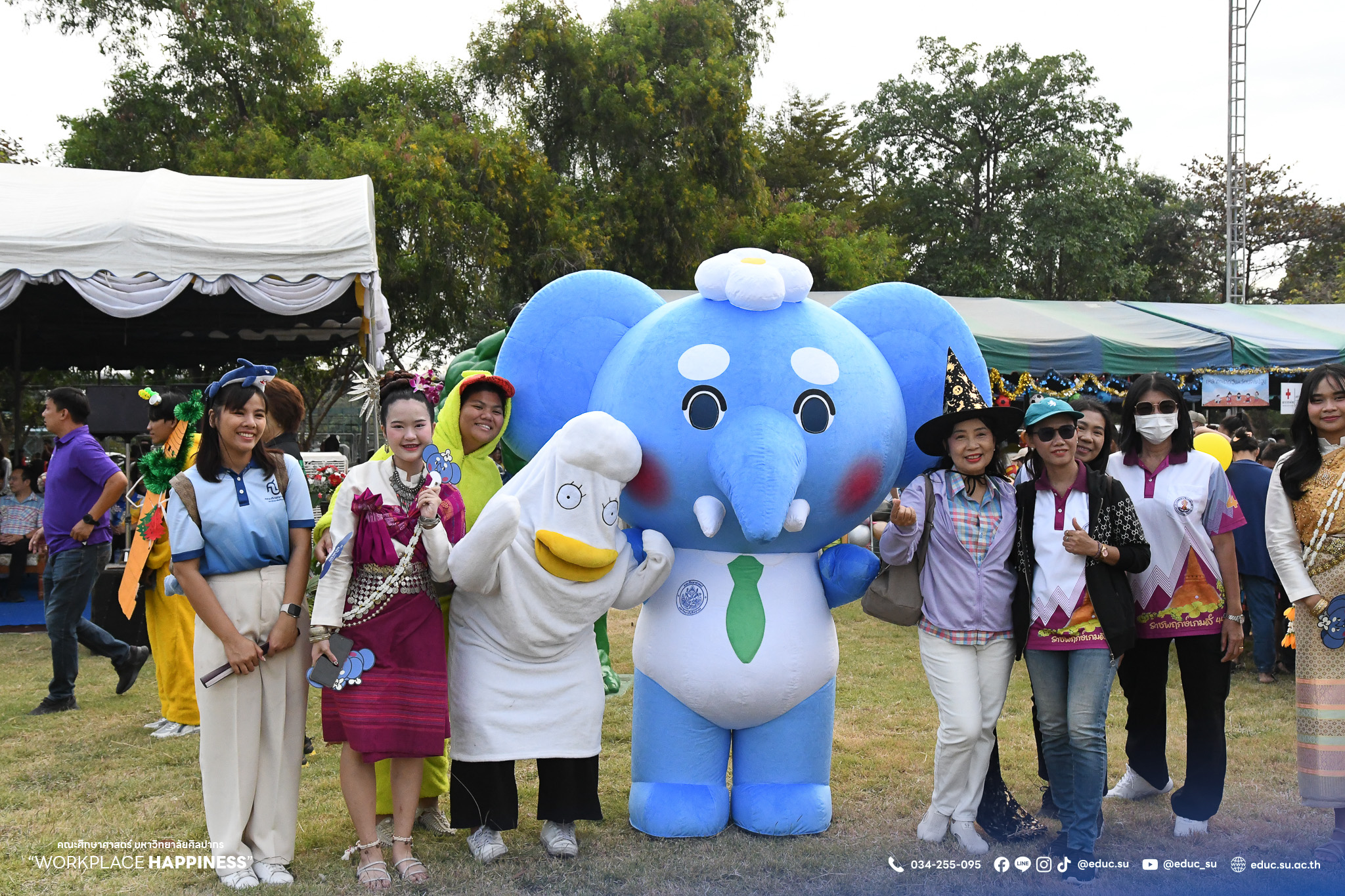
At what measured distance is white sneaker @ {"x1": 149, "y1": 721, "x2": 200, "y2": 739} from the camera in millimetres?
5270

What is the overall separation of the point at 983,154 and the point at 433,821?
24.6 m

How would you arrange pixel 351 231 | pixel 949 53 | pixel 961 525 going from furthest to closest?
pixel 949 53
pixel 351 231
pixel 961 525

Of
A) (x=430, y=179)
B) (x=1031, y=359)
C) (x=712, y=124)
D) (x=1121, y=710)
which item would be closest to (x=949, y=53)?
(x=712, y=124)

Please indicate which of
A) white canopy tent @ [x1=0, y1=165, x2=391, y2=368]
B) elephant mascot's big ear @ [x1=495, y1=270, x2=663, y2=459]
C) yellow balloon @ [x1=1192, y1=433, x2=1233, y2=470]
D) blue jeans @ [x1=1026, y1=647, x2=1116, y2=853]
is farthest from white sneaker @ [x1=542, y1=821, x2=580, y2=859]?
white canopy tent @ [x1=0, y1=165, x2=391, y2=368]

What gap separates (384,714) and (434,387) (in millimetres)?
1104

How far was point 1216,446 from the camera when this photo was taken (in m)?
6.60

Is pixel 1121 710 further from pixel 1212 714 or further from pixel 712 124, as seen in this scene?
pixel 712 124

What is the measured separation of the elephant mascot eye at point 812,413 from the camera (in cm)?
352

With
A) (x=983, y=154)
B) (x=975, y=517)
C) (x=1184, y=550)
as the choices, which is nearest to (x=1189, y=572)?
(x=1184, y=550)

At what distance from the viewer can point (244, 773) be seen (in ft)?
10.7

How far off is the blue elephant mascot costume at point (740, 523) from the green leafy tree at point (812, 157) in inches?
880

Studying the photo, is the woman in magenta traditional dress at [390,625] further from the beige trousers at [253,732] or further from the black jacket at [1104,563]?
the black jacket at [1104,563]

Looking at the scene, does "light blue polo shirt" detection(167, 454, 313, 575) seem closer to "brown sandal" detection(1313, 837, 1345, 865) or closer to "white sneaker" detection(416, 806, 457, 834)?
"white sneaker" detection(416, 806, 457, 834)

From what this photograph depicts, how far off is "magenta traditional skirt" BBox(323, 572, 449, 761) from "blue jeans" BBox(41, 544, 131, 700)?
11.2ft
